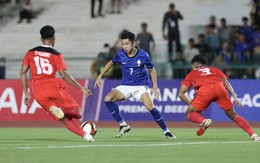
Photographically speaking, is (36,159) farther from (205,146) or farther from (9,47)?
(9,47)

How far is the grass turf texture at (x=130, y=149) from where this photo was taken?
1254 centimetres

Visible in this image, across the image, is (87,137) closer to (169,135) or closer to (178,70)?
(169,135)

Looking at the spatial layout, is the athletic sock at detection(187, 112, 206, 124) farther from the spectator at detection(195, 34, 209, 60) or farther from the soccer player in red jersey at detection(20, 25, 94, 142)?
the spectator at detection(195, 34, 209, 60)

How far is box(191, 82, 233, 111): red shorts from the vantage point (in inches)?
686

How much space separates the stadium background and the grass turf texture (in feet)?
25.3

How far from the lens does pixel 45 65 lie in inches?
632

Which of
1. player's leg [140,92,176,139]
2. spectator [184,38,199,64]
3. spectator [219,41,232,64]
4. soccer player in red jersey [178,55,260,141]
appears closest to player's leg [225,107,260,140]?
soccer player in red jersey [178,55,260,141]

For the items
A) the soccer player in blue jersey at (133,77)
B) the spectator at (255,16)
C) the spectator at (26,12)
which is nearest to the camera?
the soccer player in blue jersey at (133,77)

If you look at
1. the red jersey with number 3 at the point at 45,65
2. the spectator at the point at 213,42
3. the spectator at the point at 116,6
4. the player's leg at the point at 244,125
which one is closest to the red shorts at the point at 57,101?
the red jersey with number 3 at the point at 45,65

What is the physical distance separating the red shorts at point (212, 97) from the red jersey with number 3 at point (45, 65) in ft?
9.92

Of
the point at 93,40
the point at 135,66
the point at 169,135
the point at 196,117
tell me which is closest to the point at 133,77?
the point at 135,66

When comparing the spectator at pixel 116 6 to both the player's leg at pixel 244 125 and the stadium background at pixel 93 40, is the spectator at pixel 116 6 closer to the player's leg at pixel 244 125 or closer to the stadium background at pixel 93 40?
the stadium background at pixel 93 40

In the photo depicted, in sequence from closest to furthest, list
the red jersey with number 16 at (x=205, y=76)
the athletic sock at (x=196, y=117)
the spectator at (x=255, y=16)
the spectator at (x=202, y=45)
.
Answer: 1. the athletic sock at (x=196, y=117)
2. the red jersey with number 16 at (x=205, y=76)
3. the spectator at (x=202, y=45)
4. the spectator at (x=255, y=16)

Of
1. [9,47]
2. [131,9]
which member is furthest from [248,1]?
[9,47]
